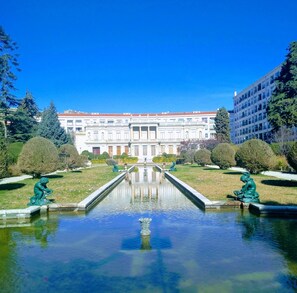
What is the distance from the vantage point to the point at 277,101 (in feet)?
124

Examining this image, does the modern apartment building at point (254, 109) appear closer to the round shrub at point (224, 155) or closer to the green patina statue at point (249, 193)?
the round shrub at point (224, 155)

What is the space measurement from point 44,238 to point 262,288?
16.0 ft

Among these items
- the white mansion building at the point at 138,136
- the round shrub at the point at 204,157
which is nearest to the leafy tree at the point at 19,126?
the round shrub at the point at 204,157

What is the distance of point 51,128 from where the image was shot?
1887 inches

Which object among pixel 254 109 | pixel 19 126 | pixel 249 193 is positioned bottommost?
pixel 249 193

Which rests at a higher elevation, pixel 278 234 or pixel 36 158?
pixel 36 158

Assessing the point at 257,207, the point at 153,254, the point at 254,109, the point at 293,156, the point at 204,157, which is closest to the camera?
the point at 153,254

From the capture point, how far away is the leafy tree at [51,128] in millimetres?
46834

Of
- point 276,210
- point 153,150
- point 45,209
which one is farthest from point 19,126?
point 153,150

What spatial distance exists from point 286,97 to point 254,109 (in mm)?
34030

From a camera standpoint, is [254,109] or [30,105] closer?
[30,105]

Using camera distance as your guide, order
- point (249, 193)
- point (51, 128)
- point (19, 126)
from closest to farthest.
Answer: point (249, 193), point (19, 126), point (51, 128)

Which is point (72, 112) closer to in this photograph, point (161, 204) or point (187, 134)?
point (187, 134)

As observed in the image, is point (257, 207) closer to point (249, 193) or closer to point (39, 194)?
point (249, 193)
